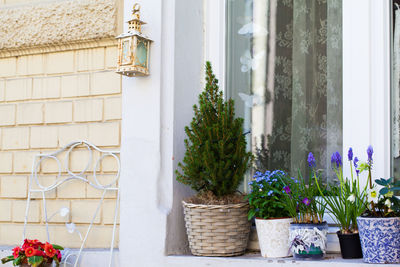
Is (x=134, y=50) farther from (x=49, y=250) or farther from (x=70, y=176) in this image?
(x=49, y=250)

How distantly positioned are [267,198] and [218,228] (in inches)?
10.7

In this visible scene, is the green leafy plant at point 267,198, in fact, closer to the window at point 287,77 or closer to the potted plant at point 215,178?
the potted plant at point 215,178

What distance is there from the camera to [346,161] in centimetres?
297

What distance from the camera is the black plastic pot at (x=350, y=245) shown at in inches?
105

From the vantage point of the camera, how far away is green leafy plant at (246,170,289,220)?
2.81 meters

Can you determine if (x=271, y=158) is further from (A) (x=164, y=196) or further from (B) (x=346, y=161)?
(A) (x=164, y=196)

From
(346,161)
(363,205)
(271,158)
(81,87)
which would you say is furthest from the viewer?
(81,87)

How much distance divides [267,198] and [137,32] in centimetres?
105

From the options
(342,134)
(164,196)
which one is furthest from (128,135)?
(342,134)

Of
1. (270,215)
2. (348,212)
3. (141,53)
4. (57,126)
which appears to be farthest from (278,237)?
(57,126)

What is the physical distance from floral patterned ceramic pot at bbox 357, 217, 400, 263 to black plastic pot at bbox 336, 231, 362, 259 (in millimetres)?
159

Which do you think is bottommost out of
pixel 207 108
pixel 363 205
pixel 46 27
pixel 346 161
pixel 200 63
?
pixel 363 205

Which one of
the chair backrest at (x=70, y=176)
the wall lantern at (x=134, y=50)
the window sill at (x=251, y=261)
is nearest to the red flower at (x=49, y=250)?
the chair backrest at (x=70, y=176)

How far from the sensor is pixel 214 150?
2910mm
